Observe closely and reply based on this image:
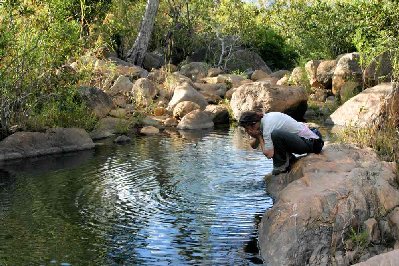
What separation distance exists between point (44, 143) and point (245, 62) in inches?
759

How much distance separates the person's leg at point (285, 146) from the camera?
9166 millimetres

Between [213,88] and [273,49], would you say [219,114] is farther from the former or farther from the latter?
[273,49]

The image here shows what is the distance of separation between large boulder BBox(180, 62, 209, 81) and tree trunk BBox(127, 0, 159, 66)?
2.09 metres

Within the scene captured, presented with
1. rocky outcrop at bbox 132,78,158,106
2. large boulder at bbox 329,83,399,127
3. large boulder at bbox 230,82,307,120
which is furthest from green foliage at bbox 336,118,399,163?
rocky outcrop at bbox 132,78,158,106

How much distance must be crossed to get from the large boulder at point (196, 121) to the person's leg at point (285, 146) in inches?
394

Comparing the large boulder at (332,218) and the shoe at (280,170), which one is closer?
the large boulder at (332,218)

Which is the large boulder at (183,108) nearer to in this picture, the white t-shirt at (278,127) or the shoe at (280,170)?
the shoe at (280,170)

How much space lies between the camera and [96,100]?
61.1 ft

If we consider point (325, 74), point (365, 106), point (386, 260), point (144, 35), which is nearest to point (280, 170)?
point (386, 260)

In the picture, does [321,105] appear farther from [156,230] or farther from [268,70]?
[156,230]

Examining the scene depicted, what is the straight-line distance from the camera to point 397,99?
16.7 m

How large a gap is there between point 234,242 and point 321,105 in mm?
16049

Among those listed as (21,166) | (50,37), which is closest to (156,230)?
(21,166)

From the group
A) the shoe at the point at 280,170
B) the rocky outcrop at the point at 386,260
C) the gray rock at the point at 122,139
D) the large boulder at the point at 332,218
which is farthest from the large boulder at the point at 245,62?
the rocky outcrop at the point at 386,260
